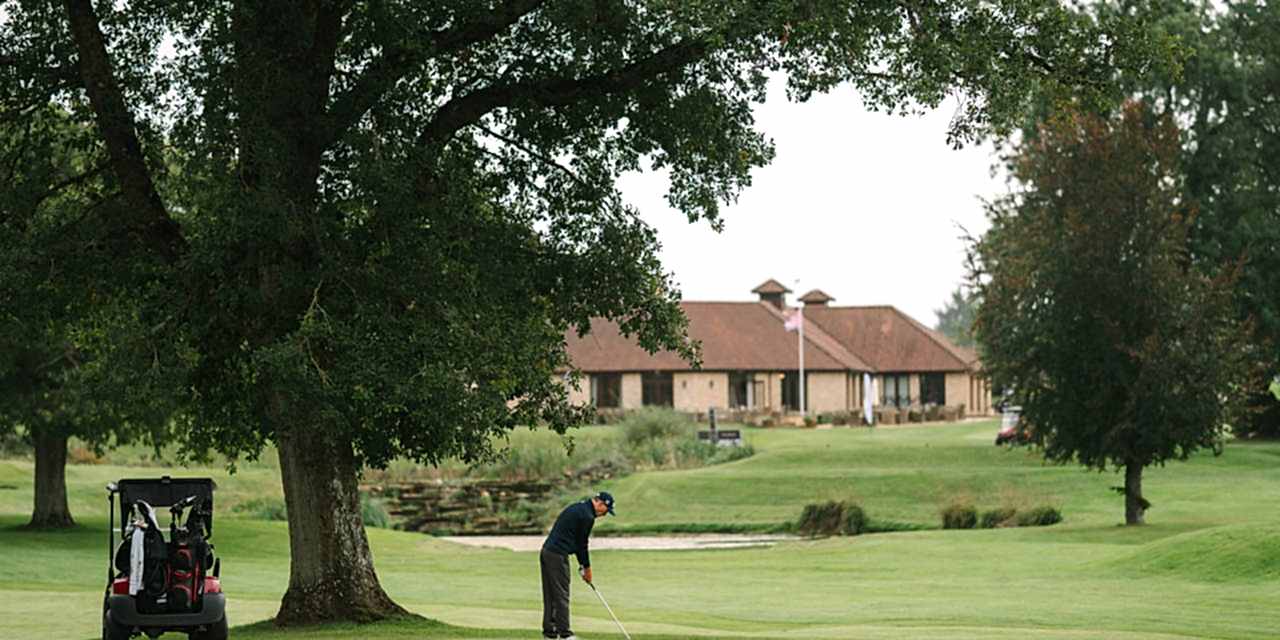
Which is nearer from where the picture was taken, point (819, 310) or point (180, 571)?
point (180, 571)

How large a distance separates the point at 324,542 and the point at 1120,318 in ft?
83.5

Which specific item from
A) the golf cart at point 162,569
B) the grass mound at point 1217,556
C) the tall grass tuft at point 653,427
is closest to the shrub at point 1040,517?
the grass mound at point 1217,556

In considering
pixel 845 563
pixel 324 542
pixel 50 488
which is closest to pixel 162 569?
pixel 324 542

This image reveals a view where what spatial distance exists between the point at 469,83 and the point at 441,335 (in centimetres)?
427

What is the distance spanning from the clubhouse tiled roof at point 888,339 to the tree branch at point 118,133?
77.6 meters

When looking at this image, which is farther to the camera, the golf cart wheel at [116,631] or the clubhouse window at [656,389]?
the clubhouse window at [656,389]

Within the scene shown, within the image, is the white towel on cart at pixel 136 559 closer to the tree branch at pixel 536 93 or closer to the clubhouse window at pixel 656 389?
the tree branch at pixel 536 93

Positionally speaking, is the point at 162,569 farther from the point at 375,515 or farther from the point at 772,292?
the point at 772,292

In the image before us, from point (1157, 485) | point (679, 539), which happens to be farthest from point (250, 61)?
point (1157, 485)

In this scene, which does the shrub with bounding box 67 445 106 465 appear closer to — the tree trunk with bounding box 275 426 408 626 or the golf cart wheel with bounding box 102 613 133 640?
the tree trunk with bounding box 275 426 408 626

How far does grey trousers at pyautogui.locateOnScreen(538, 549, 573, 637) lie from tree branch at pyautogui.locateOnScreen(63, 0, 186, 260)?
263 inches

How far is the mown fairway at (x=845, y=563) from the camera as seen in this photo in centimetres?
2478

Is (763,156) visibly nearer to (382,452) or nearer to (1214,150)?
(382,452)

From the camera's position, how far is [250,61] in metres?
21.5
